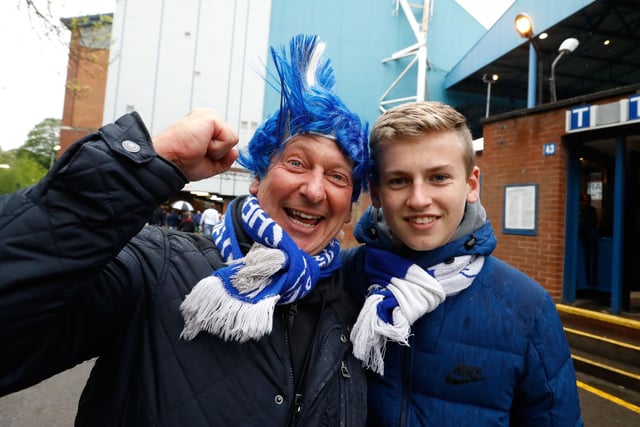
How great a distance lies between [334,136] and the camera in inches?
60.7

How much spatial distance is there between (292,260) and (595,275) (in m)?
6.72

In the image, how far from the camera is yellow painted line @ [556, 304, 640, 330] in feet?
14.8

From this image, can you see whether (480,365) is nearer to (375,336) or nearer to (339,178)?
(375,336)

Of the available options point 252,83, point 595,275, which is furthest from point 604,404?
point 252,83

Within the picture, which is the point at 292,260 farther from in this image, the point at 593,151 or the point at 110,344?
the point at 593,151

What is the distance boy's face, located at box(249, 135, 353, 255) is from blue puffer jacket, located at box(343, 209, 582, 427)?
0.44m

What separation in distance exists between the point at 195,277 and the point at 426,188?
0.92 m

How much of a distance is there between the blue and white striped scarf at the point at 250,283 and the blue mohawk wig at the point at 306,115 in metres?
0.30

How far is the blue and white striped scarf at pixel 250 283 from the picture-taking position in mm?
1147

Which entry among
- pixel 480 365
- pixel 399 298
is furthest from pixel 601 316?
pixel 399 298

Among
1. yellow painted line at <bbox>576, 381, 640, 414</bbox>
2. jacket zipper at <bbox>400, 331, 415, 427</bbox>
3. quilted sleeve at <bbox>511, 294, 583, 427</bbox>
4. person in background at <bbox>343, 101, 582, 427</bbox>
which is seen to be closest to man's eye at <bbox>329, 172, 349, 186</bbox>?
person in background at <bbox>343, 101, 582, 427</bbox>

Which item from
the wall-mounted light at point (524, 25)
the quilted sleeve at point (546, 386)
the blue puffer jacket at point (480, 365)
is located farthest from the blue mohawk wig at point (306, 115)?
the wall-mounted light at point (524, 25)

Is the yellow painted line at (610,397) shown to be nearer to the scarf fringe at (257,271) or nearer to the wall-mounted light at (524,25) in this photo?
the scarf fringe at (257,271)

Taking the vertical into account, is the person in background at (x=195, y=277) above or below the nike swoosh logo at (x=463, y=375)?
above
